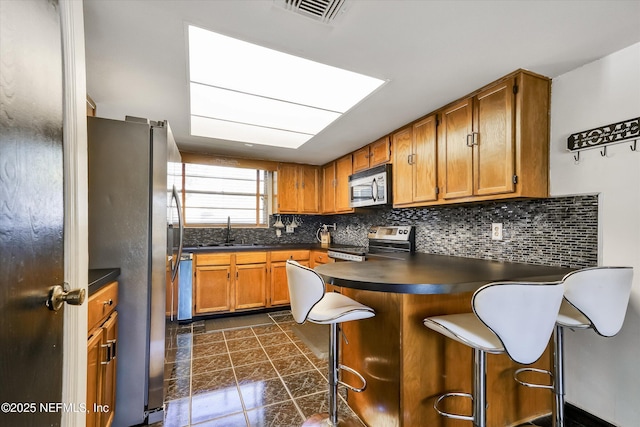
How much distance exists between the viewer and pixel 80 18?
3.24 feet

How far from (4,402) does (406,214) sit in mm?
3066

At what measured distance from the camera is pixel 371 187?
3127mm

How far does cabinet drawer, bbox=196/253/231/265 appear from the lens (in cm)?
345

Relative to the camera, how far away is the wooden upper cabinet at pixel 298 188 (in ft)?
13.8

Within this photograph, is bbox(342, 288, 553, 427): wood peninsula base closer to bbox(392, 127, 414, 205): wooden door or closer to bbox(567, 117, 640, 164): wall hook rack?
bbox(567, 117, 640, 164): wall hook rack

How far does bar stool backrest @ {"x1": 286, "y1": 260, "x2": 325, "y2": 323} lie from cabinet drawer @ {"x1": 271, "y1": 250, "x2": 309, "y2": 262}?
2.47 m

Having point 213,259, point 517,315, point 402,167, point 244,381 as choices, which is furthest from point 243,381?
point 402,167

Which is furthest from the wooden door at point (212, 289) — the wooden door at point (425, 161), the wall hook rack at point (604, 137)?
the wall hook rack at point (604, 137)

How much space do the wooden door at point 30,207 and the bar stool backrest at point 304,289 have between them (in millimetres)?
840

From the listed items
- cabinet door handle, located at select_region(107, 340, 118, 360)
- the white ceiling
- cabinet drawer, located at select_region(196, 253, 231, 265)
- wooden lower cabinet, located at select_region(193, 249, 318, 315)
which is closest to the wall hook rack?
the white ceiling

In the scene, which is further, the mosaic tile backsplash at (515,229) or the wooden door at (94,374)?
the mosaic tile backsplash at (515,229)

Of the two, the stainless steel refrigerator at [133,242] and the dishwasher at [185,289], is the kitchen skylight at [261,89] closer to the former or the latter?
the stainless steel refrigerator at [133,242]

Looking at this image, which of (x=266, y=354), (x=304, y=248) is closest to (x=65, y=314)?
(x=266, y=354)

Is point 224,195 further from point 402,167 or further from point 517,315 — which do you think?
point 517,315
